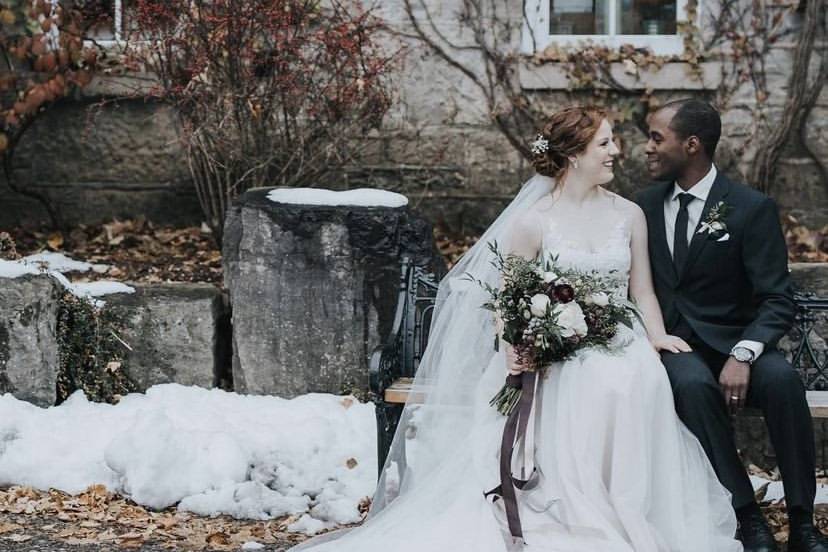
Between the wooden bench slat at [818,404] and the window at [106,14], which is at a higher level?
the window at [106,14]

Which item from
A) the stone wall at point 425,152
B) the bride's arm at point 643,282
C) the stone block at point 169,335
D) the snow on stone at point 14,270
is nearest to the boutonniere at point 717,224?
the bride's arm at point 643,282

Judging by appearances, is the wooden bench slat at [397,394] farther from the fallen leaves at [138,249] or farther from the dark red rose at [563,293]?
the fallen leaves at [138,249]

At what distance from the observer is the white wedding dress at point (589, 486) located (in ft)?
15.4

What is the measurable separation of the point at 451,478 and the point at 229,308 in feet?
7.34

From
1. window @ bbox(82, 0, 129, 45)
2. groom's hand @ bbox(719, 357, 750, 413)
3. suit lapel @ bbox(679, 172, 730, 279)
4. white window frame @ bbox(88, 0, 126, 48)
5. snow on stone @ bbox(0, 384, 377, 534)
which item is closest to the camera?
groom's hand @ bbox(719, 357, 750, 413)

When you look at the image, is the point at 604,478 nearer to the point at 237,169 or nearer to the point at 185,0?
the point at 237,169

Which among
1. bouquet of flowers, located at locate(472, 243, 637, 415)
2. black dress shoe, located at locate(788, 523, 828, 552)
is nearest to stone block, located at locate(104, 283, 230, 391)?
bouquet of flowers, located at locate(472, 243, 637, 415)

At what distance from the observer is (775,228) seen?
5.28 m

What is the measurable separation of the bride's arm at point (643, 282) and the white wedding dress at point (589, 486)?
0.18 m

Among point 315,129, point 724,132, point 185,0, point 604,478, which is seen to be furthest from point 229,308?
point 724,132

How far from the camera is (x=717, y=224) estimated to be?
17.3 feet

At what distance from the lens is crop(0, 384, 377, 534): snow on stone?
18.4ft

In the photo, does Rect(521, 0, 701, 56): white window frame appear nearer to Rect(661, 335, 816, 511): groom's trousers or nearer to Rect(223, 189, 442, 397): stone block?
Rect(223, 189, 442, 397): stone block

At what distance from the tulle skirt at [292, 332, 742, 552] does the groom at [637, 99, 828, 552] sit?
0.15m
